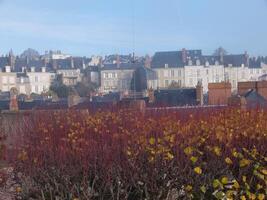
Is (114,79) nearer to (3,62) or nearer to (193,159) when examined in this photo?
(3,62)

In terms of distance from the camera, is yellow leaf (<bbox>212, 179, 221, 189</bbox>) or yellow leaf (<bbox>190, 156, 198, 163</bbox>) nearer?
yellow leaf (<bbox>212, 179, 221, 189</bbox>)

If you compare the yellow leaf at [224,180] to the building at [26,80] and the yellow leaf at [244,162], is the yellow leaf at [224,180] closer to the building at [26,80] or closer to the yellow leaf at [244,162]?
the yellow leaf at [244,162]

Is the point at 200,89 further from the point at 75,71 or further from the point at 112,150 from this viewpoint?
the point at 75,71

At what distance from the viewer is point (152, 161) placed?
20.2ft

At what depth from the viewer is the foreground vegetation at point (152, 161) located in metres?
6.04

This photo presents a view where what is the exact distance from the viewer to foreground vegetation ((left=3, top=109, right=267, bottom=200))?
6043mm

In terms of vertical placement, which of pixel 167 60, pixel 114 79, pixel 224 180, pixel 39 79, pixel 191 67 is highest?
pixel 167 60

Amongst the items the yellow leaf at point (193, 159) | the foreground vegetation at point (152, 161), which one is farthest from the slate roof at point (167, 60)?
the yellow leaf at point (193, 159)

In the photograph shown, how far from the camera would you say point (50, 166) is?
22.9 feet

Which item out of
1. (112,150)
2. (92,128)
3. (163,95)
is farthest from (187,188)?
(163,95)

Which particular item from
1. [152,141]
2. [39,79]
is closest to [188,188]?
[152,141]

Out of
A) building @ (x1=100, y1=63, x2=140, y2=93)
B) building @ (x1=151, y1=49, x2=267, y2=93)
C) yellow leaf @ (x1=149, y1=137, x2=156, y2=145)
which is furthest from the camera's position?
building @ (x1=151, y1=49, x2=267, y2=93)

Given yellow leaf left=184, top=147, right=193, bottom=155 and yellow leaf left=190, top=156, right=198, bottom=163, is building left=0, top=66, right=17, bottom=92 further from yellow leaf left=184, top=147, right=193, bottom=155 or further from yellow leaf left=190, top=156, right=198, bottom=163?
yellow leaf left=190, top=156, right=198, bottom=163

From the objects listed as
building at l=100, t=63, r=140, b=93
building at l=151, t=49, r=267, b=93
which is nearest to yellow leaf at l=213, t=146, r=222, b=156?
building at l=100, t=63, r=140, b=93
